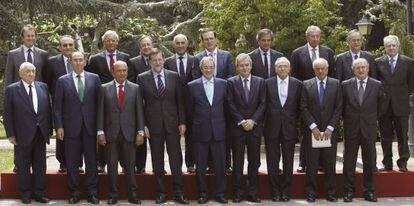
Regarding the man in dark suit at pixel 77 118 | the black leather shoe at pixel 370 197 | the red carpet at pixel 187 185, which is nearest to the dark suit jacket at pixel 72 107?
the man in dark suit at pixel 77 118

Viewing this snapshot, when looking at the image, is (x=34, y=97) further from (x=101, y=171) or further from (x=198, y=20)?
(x=198, y=20)

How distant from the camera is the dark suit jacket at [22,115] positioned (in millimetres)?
9273

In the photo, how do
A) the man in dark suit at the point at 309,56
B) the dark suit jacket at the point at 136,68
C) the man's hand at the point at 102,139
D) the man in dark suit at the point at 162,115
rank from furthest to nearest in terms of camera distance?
1. the dark suit jacket at the point at 136,68
2. the man in dark suit at the point at 309,56
3. the man in dark suit at the point at 162,115
4. the man's hand at the point at 102,139

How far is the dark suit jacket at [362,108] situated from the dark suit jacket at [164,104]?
2.19 meters

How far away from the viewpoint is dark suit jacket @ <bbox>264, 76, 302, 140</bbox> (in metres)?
9.34

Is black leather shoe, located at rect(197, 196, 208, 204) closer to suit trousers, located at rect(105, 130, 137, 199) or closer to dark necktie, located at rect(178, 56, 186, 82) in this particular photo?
suit trousers, located at rect(105, 130, 137, 199)

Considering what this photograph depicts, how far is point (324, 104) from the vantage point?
9.29m

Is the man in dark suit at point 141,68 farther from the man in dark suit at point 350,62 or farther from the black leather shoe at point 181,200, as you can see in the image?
the man in dark suit at point 350,62

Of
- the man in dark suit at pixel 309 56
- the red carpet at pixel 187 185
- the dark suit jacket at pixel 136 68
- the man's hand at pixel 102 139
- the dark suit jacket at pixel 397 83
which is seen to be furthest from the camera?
the dark suit jacket at pixel 136 68

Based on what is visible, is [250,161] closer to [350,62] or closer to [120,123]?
[120,123]

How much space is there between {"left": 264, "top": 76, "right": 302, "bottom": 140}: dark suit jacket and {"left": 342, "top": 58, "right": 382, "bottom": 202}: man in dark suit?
2.21ft

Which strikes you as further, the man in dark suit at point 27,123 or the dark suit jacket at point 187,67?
the dark suit jacket at point 187,67

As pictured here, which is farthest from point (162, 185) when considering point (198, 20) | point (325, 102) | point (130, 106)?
point (198, 20)

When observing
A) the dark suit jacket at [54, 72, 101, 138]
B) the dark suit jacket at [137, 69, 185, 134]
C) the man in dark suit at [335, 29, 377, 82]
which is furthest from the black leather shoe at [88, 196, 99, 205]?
the man in dark suit at [335, 29, 377, 82]
